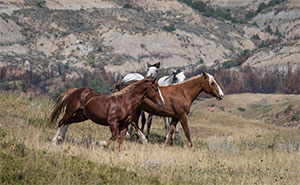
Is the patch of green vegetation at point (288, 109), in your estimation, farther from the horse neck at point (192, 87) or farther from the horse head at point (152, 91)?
the horse head at point (152, 91)

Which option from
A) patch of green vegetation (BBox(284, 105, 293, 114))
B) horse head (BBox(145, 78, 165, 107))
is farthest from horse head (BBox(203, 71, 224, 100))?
patch of green vegetation (BBox(284, 105, 293, 114))

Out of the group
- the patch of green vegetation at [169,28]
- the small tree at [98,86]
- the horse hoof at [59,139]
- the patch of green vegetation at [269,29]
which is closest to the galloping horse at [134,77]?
the horse hoof at [59,139]

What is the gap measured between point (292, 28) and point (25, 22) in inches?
3459

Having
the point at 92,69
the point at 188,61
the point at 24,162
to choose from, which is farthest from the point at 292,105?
the point at 188,61

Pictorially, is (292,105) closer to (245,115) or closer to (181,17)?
(245,115)

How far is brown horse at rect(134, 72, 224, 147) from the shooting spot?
486 inches

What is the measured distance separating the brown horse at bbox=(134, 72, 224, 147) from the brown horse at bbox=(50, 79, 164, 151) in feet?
5.13

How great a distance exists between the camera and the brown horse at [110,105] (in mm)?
10023

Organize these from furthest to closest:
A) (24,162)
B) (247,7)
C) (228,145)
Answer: (247,7)
(228,145)
(24,162)

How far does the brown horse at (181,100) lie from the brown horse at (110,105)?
1.56 meters

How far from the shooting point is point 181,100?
1245 cm

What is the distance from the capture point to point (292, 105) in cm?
4166

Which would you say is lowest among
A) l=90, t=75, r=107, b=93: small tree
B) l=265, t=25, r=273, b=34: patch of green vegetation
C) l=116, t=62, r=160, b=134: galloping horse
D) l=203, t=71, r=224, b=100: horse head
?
l=90, t=75, r=107, b=93: small tree

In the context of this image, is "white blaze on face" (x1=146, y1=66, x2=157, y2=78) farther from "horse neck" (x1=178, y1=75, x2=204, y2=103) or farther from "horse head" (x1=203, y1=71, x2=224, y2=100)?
"horse head" (x1=203, y1=71, x2=224, y2=100)
